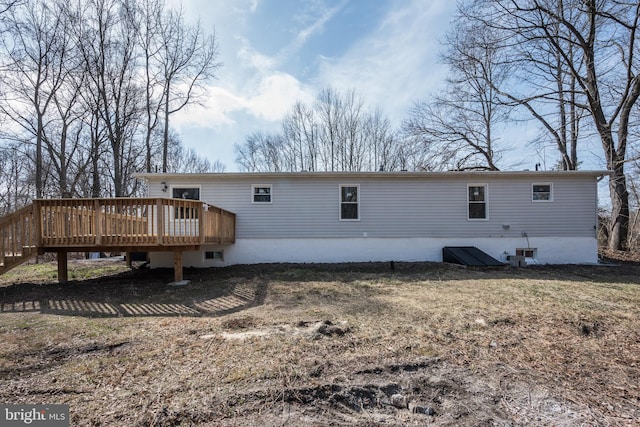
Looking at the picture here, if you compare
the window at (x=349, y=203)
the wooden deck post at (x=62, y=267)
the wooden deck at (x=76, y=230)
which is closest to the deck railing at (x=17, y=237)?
the wooden deck at (x=76, y=230)

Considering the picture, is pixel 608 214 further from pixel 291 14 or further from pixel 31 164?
pixel 31 164

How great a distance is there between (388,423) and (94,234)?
6823 millimetres

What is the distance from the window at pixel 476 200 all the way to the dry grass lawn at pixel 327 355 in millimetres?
3885

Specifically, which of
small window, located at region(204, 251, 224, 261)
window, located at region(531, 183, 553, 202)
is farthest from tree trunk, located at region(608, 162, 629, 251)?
small window, located at region(204, 251, 224, 261)

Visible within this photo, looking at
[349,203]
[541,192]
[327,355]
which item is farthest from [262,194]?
[541,192]

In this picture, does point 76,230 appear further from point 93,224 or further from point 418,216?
point 418,216

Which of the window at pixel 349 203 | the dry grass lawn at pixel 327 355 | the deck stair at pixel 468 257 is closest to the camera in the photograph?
the dry grass lawn at pixel 327 355

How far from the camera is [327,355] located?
3033mm

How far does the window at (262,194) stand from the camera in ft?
31.4

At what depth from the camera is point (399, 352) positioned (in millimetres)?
3113

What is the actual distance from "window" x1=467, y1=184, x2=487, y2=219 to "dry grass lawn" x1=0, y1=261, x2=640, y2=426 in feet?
12.7

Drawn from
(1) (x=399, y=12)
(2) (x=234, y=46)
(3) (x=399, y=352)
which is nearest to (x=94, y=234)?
(3) (x=399, y=352)

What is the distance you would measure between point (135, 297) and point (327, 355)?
455 centimetres

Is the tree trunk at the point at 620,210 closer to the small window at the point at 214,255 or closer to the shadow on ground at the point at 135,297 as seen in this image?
the shadow on ground at the point at 135,297
